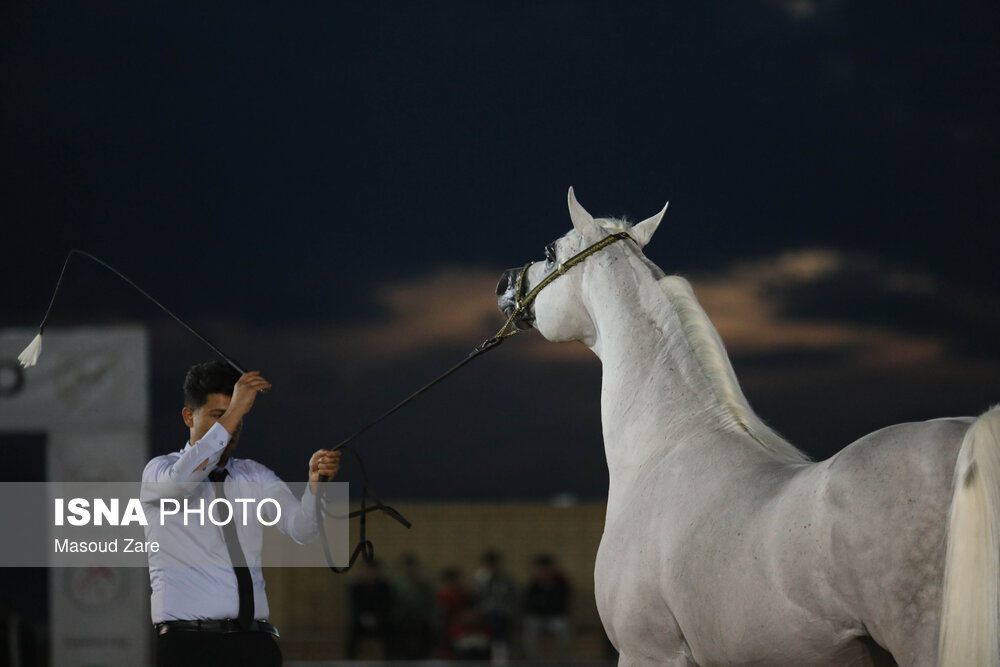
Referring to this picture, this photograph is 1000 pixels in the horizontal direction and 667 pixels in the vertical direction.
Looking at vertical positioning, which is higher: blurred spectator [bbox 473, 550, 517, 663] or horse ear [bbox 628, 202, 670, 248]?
horse ear [bbox 628, 202, 670, 248]

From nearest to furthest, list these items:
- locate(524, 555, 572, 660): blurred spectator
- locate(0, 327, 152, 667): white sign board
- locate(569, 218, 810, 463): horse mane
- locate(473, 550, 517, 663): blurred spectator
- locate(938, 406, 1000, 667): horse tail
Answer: locate(938, 406, 1000, 667): horse tail, locate(569, 218, 810, 463): horse mane, locate(0, 327, 152, 667): white sign board, locate(473, 550, 517, 663): blurred spectator, locate(524, 555, 572, 660): blurred spectator

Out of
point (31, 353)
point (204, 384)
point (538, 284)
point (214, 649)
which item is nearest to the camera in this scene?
point (214, 649)

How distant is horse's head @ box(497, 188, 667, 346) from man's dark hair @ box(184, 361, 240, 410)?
1.06m

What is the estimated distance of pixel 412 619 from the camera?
30.2 feet

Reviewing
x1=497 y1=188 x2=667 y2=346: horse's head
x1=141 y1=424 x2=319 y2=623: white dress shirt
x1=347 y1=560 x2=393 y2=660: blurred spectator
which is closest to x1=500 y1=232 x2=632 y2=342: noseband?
x1=497 y1=188 x2=667 y2=346: horse's head

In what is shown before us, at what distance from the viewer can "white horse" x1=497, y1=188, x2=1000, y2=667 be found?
2.02m

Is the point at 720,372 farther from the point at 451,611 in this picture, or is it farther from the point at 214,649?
the point at 451,611

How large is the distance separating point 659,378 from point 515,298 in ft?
2.38

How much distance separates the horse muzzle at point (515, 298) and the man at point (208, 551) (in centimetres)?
104

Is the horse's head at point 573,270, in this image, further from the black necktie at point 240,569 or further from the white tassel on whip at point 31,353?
the white tassel on whip at point 31,353

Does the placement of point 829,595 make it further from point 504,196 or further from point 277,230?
point 277,230

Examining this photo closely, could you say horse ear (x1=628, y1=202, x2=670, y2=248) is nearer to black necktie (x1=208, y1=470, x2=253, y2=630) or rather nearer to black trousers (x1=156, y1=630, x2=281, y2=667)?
black necktie (x1=208, y1=470, x2=253, y2=630)

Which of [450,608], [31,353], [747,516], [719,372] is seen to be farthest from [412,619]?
[747,516]

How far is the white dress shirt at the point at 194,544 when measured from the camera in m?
2.61
